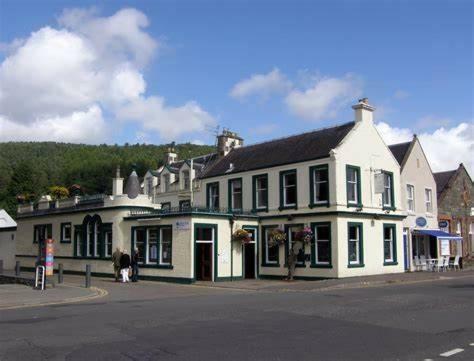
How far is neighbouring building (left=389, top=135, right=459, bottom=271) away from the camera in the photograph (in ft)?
115

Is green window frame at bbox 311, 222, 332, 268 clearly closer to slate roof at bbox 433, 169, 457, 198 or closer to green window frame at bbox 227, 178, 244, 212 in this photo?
green window frame at bbox 227, 178, 244, 212

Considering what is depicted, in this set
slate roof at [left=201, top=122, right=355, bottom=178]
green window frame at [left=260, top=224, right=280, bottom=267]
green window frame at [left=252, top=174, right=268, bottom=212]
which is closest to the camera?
slate roof at [left=201, top=122, right=355, bottom=178]

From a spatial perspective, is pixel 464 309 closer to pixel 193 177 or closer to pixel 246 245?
pixel 246 245

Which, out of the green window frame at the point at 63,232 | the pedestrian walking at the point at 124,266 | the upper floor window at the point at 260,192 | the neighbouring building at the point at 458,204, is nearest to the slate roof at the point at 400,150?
the neighbouring building at the point at 458,204

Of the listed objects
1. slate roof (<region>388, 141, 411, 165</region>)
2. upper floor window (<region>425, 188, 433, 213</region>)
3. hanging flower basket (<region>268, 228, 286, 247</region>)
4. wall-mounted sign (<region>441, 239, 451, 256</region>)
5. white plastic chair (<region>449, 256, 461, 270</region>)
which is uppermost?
slate roof (<region>388, 141, 411, 165</region>)

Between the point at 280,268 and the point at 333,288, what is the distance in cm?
749

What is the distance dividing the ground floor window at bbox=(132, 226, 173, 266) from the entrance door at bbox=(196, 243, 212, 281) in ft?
A: 5.55

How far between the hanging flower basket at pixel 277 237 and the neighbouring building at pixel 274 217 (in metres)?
0.25

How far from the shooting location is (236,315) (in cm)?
1388

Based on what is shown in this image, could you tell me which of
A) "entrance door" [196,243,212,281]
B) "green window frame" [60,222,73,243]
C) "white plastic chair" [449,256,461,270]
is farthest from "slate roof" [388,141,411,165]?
"green window frame" [60,222,73,243]

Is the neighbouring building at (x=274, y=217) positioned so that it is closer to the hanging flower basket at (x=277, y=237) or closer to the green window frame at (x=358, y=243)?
the green window frame at (x=358, y=243)

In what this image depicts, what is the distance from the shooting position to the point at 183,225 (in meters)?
28.6

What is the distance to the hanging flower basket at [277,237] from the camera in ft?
98.1

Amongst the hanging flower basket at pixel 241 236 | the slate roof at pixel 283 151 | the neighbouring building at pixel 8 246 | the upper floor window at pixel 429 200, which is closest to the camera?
the hanging flower basket at pixel 241 236
